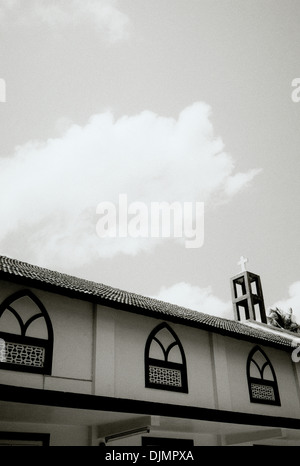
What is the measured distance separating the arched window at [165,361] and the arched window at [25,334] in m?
2.78

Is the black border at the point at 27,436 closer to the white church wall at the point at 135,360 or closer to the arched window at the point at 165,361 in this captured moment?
the white church wall at the point at 135,360

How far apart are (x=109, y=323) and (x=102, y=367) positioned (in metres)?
1.08

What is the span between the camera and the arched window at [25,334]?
324 inches

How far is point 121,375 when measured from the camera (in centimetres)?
971

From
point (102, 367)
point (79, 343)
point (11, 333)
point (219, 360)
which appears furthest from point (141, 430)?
point (219, 360)

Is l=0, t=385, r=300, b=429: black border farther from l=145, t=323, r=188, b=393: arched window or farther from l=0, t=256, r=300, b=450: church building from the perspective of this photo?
l=145, t=323, r=188, b=393: arched window

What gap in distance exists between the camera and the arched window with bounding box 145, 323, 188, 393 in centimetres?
1034

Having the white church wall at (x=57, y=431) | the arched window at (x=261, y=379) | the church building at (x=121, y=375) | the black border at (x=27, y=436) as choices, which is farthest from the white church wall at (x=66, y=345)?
the arched window at (x=261, y=379)

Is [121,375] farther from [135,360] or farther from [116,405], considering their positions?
[116,405]

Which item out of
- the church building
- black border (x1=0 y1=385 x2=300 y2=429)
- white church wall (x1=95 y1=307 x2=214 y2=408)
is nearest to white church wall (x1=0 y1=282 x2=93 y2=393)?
the church building

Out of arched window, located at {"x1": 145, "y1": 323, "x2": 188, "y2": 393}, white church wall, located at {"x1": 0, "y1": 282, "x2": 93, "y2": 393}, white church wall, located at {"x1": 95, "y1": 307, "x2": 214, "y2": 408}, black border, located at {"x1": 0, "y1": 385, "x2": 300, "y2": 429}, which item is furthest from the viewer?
arched window, located at {"x1": 145, "y1": 323, "x2": 188, "y2": 393}

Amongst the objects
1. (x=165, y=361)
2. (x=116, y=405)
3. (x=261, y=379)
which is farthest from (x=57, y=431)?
(x=261, y=379)

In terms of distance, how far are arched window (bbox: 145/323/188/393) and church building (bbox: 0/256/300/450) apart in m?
0.03
